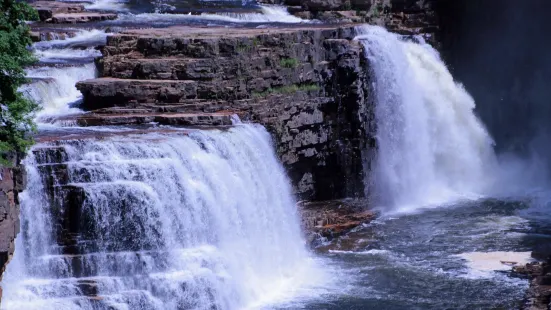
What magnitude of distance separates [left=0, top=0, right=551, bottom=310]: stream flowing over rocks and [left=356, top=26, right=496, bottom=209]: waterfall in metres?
0.08

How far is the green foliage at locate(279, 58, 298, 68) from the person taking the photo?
28236mm

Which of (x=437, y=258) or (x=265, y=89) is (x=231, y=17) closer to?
(x=265, y=89)

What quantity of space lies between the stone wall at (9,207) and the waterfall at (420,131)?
51.0 feet

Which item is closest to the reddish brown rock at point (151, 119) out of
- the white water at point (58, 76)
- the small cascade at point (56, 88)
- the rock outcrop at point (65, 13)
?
the white water at point (58, 76)

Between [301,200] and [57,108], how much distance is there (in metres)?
7.79

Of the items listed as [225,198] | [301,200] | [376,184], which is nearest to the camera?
[225,198]

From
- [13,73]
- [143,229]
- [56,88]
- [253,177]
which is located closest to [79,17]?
[56,88]

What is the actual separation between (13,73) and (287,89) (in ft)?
37.4

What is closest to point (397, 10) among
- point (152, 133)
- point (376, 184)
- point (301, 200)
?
point (376, 184)

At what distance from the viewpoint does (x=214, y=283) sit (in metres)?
20.8

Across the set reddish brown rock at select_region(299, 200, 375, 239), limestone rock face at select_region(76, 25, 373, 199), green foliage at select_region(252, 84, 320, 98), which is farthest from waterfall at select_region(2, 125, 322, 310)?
reddish brown rock at select_region(299, 200, 375, 239)

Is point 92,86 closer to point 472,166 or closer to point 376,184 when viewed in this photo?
point 376,184

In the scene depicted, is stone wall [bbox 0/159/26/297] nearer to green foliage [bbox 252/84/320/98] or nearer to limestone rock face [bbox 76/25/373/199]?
limestone rock face [bbox 76/25/373/199]

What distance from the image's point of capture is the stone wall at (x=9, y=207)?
16609 millimetres
